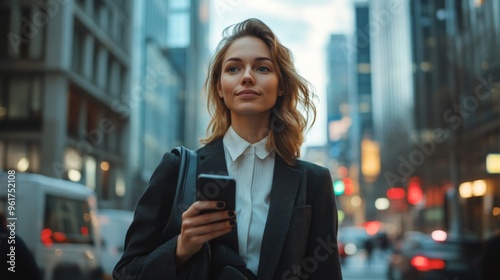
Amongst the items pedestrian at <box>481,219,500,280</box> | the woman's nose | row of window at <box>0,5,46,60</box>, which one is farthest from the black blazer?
row of window at <box>0,5,46,60</box>

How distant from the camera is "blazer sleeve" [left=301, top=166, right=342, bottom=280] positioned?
6.95 feet

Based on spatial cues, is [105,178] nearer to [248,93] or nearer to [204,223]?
[248,93]

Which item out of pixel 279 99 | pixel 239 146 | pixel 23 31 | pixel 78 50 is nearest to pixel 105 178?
pixel 78 50

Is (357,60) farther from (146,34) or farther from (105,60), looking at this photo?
(105,60)

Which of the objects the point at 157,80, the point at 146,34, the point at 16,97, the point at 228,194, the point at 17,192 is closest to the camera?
the point at 228,194

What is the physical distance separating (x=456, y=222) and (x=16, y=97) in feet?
60.4

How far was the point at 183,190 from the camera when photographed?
2057mm

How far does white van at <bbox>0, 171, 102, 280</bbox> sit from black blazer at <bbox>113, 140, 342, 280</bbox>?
6.21 meters

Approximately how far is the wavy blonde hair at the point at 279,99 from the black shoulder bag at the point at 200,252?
0.25m

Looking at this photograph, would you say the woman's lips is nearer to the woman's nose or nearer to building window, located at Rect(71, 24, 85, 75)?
the woman's nose

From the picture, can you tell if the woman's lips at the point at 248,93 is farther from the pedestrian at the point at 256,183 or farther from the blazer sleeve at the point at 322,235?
the blazer sleeve at the point at 322,235

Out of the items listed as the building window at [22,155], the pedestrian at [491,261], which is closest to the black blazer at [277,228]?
the pedestrian at [491,261]

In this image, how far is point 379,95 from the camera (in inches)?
3612

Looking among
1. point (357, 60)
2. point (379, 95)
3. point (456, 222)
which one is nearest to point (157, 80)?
point (456, 222)
